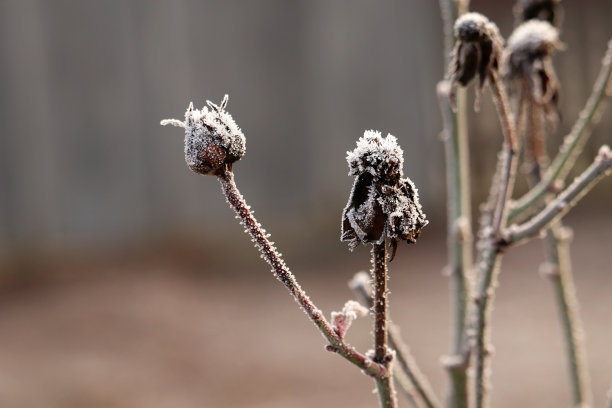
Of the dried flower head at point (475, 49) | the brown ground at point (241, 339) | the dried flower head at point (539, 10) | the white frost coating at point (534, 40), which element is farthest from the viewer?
the brown ground at point (241, 339)

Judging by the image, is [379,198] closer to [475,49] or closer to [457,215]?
[475,49]

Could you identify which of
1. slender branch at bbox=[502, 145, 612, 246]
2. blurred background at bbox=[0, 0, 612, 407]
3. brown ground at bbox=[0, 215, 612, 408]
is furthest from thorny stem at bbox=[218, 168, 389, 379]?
blurred background at bbox=[0, 0, 612, 407]

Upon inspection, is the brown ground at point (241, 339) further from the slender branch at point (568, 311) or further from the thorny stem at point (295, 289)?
the thorny stem at point (295, 289)

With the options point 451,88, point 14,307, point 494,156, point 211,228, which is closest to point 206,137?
point 451,88

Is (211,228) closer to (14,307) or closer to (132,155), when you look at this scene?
(132,155)

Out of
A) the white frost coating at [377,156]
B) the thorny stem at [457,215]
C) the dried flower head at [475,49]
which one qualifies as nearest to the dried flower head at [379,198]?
the white frost coating at [377,156]

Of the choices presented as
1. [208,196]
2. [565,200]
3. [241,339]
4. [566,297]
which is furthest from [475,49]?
[208,196]

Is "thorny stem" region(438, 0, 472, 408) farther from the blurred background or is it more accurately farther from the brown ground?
the blurred background
